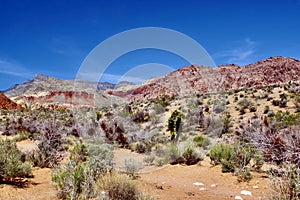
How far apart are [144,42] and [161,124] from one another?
7135 millimetres

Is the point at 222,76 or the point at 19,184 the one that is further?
the point at 222,76

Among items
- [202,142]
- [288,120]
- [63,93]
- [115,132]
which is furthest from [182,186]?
[63,93]

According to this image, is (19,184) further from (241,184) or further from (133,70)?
(133,70)

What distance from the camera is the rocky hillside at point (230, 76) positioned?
57312 millimetres

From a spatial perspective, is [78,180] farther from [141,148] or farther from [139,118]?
[139,118]

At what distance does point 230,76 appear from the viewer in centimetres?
6203

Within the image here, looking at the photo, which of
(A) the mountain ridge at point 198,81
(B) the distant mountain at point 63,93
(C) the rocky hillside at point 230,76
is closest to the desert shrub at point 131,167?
(A) the mountain ridge at point 198,81

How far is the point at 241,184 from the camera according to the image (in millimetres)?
7238

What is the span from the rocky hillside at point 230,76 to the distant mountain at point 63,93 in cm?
1101

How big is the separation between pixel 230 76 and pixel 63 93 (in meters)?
42.2

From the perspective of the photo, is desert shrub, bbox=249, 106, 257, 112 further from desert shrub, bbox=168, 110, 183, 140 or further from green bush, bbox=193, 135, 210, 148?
green bush, bbox=193, 135, 210, 148

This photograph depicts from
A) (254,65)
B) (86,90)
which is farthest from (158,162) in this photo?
(254,65)

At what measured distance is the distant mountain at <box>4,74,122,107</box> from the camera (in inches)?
2472

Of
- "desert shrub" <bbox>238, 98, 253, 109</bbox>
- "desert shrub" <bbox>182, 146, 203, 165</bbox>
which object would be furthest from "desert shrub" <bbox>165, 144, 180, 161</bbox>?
"desert shrub" <bbox>238, 98, 253, 109</bbox>
